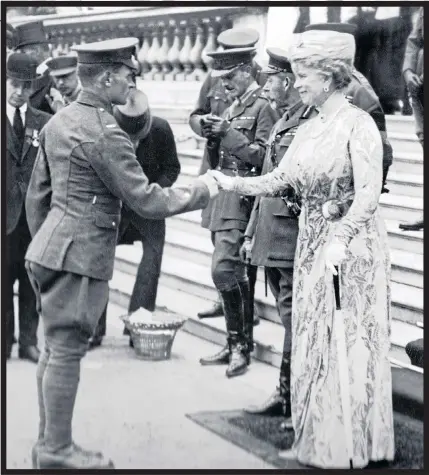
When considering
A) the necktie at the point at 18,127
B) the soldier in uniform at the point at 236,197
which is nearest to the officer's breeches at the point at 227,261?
the soldier in uniform at the point at 236,197

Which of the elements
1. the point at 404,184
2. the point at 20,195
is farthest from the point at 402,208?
the point at 20,195

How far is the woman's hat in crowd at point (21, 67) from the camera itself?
18.4 ft

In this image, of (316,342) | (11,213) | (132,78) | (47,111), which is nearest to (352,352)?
(316,342)

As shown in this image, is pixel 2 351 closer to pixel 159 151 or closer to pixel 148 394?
pixel 148 394

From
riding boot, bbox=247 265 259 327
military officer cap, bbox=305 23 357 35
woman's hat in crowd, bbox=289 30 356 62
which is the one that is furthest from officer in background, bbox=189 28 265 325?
woman's hat in crowd, bbox=289 30 356 62

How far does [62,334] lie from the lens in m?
4.19

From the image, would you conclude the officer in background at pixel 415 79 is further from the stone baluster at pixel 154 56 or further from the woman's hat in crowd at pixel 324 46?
the woman's hat in crowd at pixel 324 46

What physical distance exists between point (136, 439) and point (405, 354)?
5.35 feet

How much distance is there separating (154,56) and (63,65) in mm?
551

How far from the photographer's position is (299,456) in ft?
14.4

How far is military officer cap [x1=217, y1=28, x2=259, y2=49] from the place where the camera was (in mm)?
5480

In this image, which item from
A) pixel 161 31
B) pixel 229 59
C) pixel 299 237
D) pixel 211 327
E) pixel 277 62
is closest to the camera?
pixel 299 237

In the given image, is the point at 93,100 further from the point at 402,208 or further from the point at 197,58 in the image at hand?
the point at 402,208

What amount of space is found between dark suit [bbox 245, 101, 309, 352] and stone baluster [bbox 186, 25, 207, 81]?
1.01m
